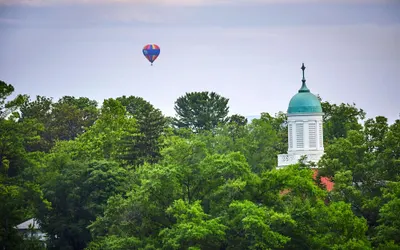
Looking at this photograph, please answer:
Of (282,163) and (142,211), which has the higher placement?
(282,163)

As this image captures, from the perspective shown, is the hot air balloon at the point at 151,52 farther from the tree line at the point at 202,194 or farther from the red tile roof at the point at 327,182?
the red tile roof at the point at 327,182

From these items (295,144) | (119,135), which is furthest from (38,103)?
(295,144)

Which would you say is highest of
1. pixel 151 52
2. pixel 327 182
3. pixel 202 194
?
pixel 151 52

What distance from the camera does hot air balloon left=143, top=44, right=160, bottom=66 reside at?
135m

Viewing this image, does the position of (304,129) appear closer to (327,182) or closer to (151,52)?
(327,182)

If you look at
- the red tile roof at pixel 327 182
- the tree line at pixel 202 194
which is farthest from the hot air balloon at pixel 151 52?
the red tile roof at pixel 327 182

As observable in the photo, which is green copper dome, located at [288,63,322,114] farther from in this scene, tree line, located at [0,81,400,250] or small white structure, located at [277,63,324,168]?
tree line, located at [0,81,400,250]

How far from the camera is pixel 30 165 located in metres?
92.2

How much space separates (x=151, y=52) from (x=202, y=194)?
6562 cm

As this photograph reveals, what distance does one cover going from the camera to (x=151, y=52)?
136m

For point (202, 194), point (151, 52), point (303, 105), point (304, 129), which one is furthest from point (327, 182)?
point (151, 52)

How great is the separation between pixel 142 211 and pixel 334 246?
38.5ft

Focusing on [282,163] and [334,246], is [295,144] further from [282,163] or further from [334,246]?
[334,246]

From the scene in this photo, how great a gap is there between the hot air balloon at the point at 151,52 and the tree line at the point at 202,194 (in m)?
39.4
